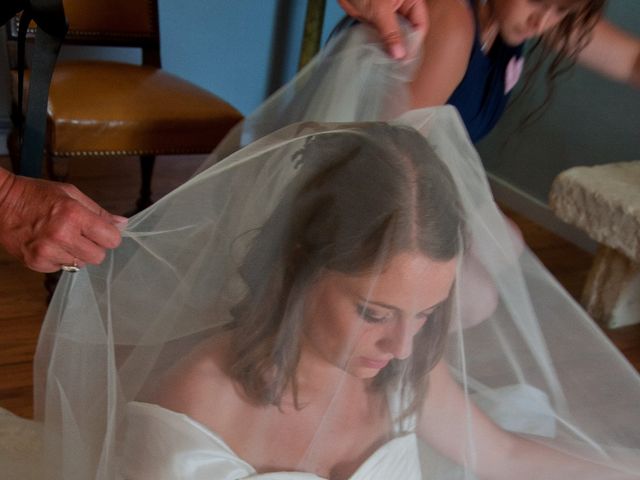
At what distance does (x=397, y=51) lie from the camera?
35.3 inches

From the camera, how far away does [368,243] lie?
723 mm

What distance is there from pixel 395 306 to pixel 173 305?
0.29 meters

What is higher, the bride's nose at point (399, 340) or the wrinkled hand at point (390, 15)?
the wrinkled hand at point (390, 15)

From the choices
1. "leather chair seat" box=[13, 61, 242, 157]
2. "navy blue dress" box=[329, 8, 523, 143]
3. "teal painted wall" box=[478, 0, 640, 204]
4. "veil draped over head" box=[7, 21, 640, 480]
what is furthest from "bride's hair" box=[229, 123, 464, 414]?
"teal painted wall" box=[478, 0, 640, 204]

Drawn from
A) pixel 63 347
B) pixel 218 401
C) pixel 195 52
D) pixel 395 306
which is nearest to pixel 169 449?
pixel 218 401

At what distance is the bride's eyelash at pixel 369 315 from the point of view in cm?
74

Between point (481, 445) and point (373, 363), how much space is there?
0.19 meters

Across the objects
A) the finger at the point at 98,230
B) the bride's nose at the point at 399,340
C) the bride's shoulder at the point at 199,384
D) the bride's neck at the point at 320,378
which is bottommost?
the bride's shoulder at the point at 199,384

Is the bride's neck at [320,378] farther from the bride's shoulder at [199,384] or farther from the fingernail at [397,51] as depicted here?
the fingernail at [397,51]

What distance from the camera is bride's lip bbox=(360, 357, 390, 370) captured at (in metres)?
0.78

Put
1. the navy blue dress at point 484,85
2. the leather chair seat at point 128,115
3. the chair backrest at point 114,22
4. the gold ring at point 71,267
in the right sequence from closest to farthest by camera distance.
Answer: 1. the gold ring at point 71,267
2. the navy blue dress at point 484,85
3. the leather chair seat at point 128,115
4. the chair backrest at point 114,22

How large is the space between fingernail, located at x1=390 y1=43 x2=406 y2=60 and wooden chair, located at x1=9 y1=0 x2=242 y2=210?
1.04 metres

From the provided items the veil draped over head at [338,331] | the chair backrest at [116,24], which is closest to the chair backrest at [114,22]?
the chair backrest at [116,24]

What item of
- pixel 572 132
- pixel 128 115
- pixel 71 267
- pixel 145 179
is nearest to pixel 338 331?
pixel 71 267
